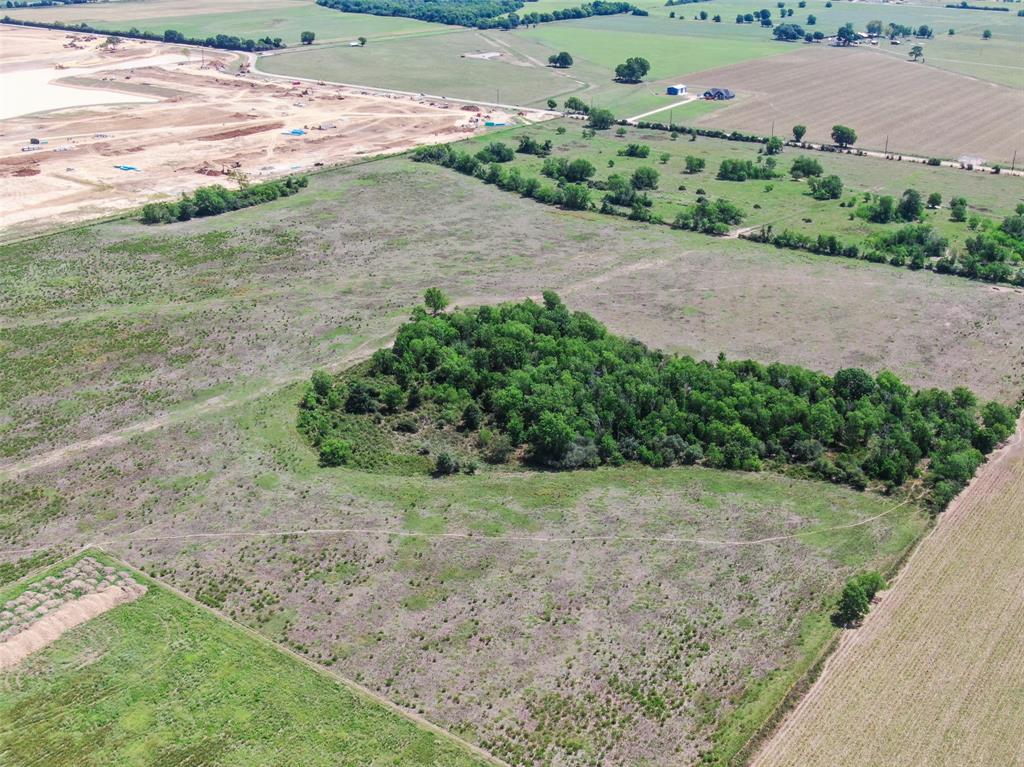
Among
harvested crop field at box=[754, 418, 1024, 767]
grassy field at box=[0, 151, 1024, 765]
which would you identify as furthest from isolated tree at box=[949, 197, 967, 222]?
harvested crop field at box=[754, 418, 1024, 767]

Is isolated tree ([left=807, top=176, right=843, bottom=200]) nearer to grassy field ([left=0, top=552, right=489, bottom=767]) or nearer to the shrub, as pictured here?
the shrub

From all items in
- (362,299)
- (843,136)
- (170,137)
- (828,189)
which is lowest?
(362,299)

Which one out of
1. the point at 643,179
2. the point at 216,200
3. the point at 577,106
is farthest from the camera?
the point at 577,106

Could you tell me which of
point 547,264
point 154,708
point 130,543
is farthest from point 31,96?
point 154,708

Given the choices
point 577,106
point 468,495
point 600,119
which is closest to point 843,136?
point 600,119

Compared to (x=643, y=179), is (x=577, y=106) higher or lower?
higher

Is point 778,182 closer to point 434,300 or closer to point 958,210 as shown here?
point 958,210

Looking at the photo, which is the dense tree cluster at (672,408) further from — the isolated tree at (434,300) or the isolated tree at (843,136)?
the isolated tree at (843,136)

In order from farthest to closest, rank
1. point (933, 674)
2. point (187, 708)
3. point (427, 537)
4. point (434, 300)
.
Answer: point (434, 300)
point (427, 537)
point (933, 674)
point (187, 708)
